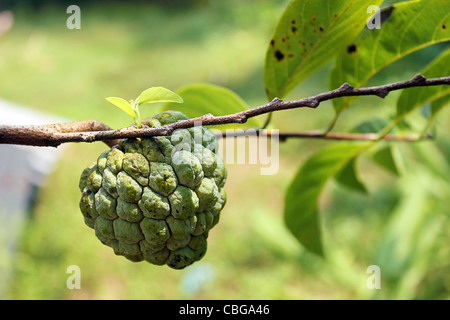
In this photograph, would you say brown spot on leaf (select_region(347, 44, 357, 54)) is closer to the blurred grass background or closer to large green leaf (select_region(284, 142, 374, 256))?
large green leaf (select_region(284, 142, 374, 256))

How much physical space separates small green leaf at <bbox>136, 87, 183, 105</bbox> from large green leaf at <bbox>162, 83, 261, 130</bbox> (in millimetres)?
330

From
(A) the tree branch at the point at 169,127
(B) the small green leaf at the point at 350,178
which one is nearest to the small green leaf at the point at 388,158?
(B) the small green leaf at the point at 350,178

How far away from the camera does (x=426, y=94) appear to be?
1082mm

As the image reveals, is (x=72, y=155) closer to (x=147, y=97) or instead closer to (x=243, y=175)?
(x=243, y=175)

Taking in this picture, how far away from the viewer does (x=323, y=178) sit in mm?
1286

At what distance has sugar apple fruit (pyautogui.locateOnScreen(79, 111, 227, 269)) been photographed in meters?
0.68

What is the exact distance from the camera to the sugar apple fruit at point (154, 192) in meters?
0.68

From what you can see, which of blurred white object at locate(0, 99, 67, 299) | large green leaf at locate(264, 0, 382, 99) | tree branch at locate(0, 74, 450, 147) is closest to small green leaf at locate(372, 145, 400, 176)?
large green leaf at locate(264, 0, 382, 99)

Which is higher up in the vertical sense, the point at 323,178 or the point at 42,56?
the point at 42,56

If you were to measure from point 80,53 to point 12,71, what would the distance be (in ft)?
2.86
